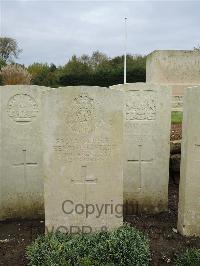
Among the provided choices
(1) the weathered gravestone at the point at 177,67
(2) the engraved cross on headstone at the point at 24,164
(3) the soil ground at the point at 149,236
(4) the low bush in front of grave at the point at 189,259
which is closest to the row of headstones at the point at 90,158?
(3) the soil ground at the point at 149,236

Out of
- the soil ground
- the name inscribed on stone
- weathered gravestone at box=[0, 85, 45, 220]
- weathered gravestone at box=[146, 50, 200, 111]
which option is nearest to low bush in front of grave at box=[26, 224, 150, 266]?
the soil ground

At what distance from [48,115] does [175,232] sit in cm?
228

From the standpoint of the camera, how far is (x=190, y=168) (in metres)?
4.93

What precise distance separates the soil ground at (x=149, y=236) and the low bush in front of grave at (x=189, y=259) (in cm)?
18

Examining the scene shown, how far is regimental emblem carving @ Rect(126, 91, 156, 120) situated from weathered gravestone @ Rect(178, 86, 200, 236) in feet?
3.84

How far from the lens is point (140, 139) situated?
6285mm

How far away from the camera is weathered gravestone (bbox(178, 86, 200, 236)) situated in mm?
4812

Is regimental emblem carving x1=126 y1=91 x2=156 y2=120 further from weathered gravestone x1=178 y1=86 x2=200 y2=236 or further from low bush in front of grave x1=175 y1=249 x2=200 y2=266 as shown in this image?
low bush in front of grave x1=175 y1=249 x2=200 y2=266

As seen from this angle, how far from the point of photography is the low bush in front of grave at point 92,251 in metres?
4.16

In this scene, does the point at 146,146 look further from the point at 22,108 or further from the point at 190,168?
the point at 22,108

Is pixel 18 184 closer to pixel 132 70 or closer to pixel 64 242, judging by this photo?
pixel 64 242

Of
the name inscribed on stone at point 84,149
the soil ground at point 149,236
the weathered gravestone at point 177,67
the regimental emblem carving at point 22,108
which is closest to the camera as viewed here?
the soil ground at point 149,236

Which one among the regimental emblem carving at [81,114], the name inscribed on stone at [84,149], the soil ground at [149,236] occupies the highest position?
the regimental emblem carving at [81,114]

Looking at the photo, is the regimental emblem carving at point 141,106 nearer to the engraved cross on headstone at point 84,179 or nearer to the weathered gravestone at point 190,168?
the weathered gravestone at point 190,168
